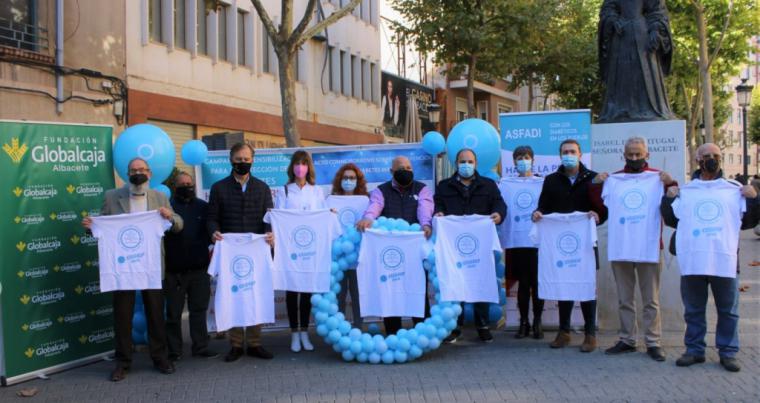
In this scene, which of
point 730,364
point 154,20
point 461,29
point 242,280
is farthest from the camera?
point 461,29

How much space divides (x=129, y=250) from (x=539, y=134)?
5.11 m

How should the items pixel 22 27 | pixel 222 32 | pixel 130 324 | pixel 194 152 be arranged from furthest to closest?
1. pixel 222 32
2. pixel 22 27
3. pixel 194 152
4. pixel 130 324

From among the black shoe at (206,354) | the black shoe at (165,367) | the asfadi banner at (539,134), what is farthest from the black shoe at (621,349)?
the black shoe at (165,367)

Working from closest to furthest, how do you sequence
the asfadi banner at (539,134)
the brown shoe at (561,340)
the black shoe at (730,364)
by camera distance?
the black shoe at (730,364), the brown shoe at (561,340), the asfadi banner at (539,134)

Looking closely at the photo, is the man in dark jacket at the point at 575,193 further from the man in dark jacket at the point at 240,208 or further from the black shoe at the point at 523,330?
the man in dark jacket at the point at 240,208

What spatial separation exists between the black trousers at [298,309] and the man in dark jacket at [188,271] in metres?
0.89

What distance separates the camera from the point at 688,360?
7336 millimetres

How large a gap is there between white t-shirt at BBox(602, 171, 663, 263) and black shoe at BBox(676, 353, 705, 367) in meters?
0.95

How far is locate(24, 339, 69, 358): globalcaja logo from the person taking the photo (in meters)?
7.52

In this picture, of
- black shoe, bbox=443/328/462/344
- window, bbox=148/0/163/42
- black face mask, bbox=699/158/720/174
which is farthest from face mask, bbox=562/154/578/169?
window, bbox=148/0/163/42

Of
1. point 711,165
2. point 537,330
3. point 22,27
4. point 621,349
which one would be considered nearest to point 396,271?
point 537,330

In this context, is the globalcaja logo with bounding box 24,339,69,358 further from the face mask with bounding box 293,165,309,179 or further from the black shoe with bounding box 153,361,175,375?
the face mask with bounding box 293,165,309,179

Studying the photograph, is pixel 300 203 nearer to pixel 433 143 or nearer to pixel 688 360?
pixel 433 143

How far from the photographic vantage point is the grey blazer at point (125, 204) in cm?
769
